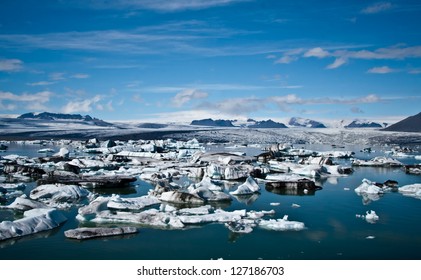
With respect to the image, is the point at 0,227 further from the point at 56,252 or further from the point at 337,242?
the point at 337,242

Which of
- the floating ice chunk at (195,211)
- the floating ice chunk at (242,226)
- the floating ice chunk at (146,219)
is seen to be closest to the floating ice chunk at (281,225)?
the floating ice chunk at (242,226)

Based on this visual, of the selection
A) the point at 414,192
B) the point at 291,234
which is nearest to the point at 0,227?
the point at 291,234

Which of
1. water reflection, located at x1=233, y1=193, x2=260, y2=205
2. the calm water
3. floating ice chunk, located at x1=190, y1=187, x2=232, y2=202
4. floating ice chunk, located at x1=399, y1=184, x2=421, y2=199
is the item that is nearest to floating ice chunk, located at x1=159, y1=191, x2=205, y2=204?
floating ice chunk, located at x1=190, y1=187, x2=232, y2=202

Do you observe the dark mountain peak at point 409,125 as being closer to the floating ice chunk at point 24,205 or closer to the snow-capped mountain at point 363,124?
the floating ice chunk at point 24,205

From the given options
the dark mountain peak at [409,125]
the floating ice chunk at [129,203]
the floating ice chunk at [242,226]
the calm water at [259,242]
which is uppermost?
the dark mountain peak at [409,125]

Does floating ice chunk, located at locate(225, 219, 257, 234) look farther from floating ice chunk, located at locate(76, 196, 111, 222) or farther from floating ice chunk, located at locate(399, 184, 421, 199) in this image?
floating ice chunk, located at locate(399, 184, 421, 199)

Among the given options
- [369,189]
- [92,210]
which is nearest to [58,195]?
[92,210]
